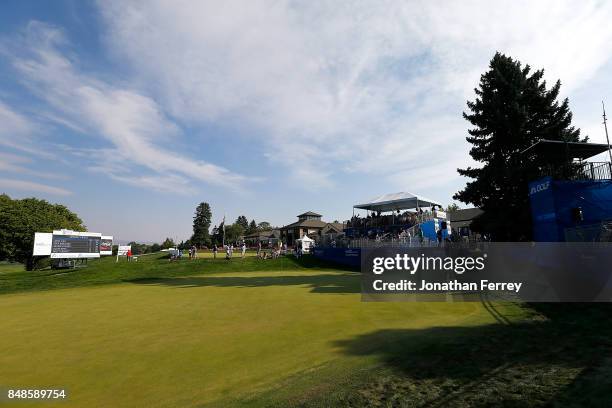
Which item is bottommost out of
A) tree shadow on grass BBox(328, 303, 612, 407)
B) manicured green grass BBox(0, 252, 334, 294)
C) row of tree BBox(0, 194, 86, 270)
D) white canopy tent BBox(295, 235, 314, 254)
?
tree shadow on grass BBox(328, 303, 612, 407)

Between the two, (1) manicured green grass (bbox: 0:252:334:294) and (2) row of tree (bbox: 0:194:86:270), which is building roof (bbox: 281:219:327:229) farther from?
(2) row of tree (bbox: 0:194:86:270)

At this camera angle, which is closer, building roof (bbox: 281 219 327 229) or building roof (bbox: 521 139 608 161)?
building roof (bbox: 521 139 608 161)

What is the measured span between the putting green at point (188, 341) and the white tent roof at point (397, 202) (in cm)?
2035

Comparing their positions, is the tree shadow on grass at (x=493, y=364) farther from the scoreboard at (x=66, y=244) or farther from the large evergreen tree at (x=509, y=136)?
the scoreboard at (x=66, y=244)

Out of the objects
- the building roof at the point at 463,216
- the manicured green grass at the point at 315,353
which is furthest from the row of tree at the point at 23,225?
the building roof at the point at 463,216

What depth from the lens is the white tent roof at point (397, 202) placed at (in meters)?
32.1

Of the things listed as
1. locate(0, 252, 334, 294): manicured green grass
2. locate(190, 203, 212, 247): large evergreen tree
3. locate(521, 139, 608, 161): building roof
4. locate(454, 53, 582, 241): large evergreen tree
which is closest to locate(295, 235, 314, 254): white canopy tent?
locate(0, 252, 334, 294): manicured green grass

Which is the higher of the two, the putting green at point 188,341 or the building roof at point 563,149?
the building roof at point 563,149

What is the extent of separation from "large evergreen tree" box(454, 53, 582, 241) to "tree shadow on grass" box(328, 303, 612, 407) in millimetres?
13518

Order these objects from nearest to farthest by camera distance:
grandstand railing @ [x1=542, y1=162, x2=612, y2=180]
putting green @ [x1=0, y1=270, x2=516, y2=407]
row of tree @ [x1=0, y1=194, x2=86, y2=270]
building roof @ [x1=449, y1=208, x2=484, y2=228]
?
putting green @ [x1=0, y1=270, x2=516, y2=407] < grandstand railing @ [x1=542, y1=162, x2=612, y2=180] < row of tree @ [x1=0, y1=194, x2=86, y2=270] < building roof @ [x1=449, y1=208, x2=484, y2=228]

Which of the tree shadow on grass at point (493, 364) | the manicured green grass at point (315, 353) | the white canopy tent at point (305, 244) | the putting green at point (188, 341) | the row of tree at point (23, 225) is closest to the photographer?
the tree shadow on grass at point (493, 364)

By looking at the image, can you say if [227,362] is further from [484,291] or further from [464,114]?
[464,114]

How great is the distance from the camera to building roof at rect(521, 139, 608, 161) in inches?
657

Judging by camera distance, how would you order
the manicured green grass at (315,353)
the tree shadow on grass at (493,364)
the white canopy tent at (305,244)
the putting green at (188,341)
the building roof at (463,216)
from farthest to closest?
the building roof at (463,216) → the white canopy tent at (305,244) → the putting green at (188,341) → the manicured green grass at (315,353) → the tree shadow on grass at (493,364)
